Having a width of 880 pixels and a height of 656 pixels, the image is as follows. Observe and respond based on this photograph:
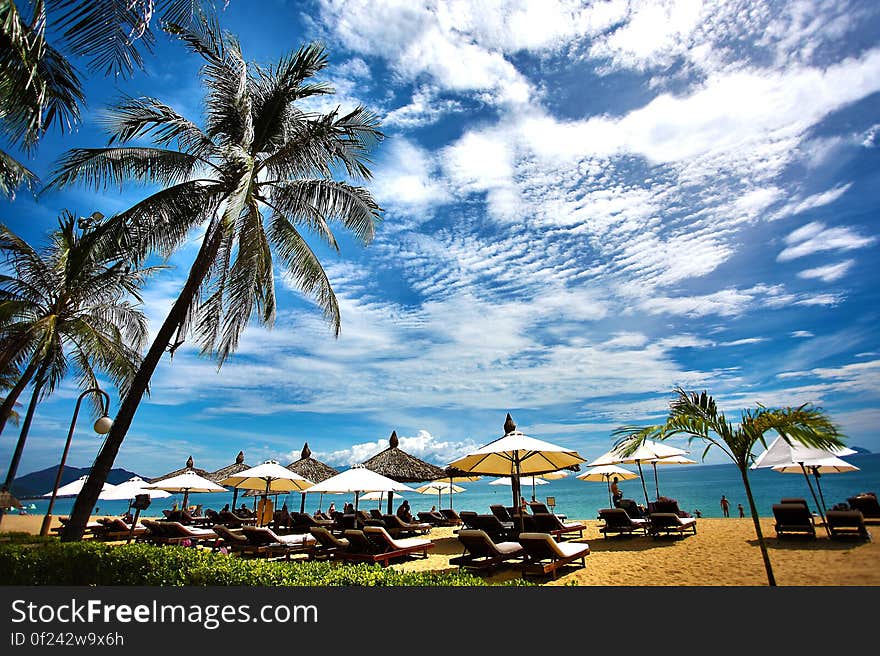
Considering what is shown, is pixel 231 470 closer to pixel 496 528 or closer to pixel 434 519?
pixel 434 519

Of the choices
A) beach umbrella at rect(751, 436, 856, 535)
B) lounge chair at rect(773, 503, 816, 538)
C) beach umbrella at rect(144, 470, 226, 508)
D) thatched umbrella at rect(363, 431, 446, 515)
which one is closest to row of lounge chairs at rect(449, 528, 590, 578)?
lounge chair at rect(773, 503, 816, 538)

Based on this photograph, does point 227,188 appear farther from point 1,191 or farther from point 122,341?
point 122,341

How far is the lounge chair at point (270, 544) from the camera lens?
988cm

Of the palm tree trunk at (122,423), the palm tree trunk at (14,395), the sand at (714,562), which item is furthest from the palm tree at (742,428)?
the palm tree trunk at (14,395)

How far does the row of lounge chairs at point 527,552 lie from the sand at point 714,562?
0.74ft

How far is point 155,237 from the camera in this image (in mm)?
8789

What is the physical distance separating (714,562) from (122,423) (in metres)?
9.86

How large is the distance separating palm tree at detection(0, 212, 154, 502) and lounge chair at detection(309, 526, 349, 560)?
627 cm

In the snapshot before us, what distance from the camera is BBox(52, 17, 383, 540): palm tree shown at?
27.5 feet

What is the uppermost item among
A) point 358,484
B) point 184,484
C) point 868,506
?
point 184,484

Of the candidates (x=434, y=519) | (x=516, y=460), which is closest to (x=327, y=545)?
(x=516, y=460)

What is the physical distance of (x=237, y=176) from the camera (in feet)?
29.9

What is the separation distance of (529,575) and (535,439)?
8.69ft

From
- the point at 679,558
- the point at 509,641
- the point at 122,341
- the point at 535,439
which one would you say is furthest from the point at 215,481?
the point at 509,641
